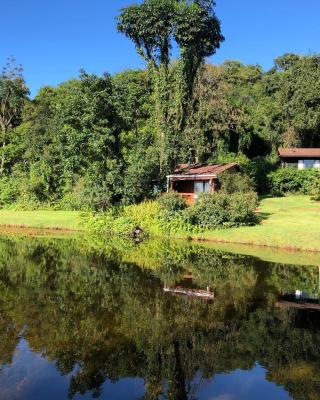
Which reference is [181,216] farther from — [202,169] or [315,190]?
[315,190]

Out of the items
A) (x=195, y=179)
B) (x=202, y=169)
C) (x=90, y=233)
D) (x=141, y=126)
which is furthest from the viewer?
(x=141, y=126)

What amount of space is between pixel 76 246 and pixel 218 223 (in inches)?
409

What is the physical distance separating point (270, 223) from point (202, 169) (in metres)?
13.1

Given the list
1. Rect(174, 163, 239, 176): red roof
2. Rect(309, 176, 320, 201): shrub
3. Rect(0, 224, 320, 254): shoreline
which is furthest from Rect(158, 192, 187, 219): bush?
Rect(309, 176, 320, 201): shrub

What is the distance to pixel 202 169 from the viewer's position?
43812 millimetres

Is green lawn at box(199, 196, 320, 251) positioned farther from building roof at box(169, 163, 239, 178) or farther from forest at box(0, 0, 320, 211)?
forest at box(0, 0, 320, 211)

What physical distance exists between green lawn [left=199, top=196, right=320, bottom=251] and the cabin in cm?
1878

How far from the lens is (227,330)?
13109mm

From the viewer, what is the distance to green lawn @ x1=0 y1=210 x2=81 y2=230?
38.2 m

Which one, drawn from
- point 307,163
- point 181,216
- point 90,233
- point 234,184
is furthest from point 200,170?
point 307,163

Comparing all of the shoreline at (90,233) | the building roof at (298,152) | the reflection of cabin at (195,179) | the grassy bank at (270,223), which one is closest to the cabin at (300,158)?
the building roof at (298,152)

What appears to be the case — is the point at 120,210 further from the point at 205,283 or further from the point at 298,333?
the point at 298,333

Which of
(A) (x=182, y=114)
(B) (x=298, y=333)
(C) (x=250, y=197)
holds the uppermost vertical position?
(A) (x=182, y=114)

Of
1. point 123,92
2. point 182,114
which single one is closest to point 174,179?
point 182,114
